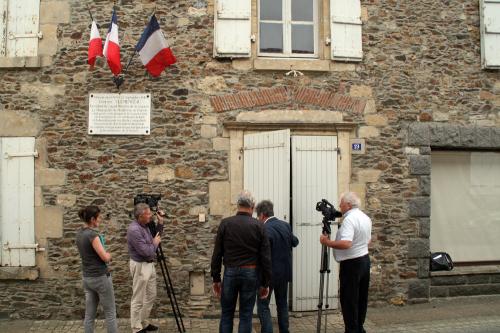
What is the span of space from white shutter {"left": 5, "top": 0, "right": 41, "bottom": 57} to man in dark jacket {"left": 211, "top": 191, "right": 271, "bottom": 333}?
4.17 m

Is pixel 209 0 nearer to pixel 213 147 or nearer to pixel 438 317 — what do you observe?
pixel 213 147

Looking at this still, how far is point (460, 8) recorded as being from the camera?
7895 mm

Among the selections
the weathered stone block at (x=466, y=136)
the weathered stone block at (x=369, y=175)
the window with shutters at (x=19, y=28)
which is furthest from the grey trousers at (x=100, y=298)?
the weathered stone block at (x=466, y=136)

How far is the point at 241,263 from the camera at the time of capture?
4.96 m

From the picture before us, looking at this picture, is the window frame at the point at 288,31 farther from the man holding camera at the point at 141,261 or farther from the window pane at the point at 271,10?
the man holding camera at the point at 141,261

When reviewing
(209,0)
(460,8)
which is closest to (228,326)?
(209,0)

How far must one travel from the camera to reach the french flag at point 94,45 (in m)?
6.76

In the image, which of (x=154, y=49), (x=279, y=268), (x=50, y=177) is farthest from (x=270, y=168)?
(x=50, y=177)

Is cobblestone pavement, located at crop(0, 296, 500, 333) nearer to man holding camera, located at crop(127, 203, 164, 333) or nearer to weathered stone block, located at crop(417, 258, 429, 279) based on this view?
weathered stone block, located at crop(417, 258, 429, 279)

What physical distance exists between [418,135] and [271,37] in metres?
2.55

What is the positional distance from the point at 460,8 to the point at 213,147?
4239 mm

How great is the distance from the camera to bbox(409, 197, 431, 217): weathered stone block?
757 centimetres

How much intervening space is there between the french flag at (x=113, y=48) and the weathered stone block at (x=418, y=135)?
13.7ft

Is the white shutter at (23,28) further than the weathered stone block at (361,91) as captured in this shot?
No
